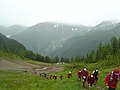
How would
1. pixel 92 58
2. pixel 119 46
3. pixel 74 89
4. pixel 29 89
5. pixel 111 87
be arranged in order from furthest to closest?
pixel 92 58 < pixel 119 46 < pixel 29 89 < pixel 74 89 < pixel 111 87

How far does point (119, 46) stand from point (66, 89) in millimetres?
122296

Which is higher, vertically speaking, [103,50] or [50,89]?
[103,50]

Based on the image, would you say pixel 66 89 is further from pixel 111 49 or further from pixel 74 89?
pixel 111 49

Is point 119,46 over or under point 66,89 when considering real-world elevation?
over

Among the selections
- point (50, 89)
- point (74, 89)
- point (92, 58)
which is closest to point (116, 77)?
point (74, 89)

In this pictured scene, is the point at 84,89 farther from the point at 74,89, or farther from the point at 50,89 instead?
the point at 50,89

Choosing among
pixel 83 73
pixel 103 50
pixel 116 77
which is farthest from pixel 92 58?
pixel 116 77

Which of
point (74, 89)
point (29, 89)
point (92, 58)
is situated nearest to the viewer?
point (74, 89)

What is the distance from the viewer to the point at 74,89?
3281 centimetres

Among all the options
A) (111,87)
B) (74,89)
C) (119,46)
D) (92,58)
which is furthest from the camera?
(92,58)

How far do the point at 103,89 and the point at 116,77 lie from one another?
1119 cm

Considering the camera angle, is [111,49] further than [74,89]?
Yes

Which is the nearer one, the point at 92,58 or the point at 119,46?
the point at 119,46

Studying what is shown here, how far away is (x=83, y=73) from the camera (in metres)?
37.6
